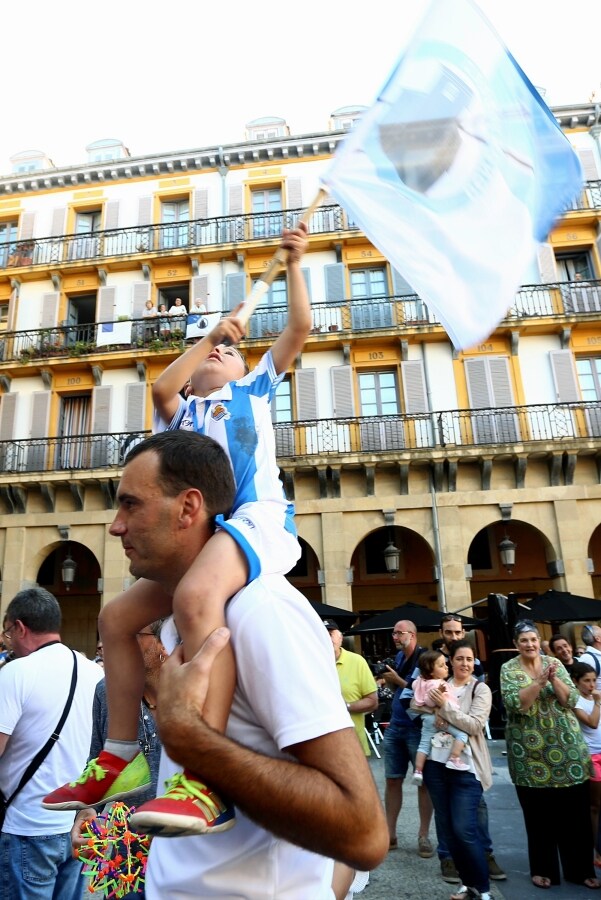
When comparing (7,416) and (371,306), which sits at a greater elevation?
(371,306)

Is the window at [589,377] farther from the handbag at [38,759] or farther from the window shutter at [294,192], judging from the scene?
the handbag at [38,759]

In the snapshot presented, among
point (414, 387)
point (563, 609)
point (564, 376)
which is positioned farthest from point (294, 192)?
point (563, 609)

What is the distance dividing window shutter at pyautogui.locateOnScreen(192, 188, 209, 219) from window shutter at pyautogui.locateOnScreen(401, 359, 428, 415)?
29.4 ft

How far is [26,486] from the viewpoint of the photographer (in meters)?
20.9

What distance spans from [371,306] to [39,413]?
11012 millimetres

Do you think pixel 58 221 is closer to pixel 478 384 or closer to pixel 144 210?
pixel 144 210

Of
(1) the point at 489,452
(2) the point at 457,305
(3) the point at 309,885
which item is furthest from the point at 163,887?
(1) the point at 489,452

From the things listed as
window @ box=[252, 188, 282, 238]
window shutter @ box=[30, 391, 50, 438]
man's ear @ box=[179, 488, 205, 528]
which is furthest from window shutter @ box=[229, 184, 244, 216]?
man's ear @ box=[179, 488, 205, 528]

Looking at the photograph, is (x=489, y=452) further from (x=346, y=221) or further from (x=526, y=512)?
(x=346, y=221)

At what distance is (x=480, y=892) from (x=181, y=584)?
4805 mm

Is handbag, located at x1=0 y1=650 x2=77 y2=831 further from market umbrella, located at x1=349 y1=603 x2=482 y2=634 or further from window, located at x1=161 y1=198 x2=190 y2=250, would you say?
window, located at x1=161 y1=198 x2=190 y2=250

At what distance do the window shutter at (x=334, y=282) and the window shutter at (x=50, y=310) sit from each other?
922cm

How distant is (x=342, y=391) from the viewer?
2106cm

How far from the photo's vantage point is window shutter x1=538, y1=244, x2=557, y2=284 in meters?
21.7
